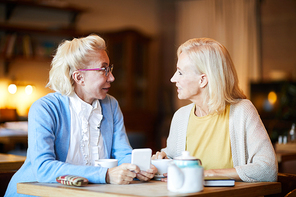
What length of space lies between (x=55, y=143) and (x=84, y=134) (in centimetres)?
16

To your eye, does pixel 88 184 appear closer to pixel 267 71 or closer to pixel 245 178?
pixel 245 178

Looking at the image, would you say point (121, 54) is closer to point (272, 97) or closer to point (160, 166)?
point (272, 97)

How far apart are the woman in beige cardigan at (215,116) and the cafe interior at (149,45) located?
3.95 meters

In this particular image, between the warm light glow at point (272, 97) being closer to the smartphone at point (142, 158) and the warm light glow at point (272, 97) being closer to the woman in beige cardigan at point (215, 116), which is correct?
the woman in beige cardigan at point (215, 116)

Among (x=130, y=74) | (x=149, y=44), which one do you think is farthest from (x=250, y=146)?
(x=149, y=44)

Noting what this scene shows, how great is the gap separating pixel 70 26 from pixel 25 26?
0.77 m

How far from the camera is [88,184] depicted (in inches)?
55.5

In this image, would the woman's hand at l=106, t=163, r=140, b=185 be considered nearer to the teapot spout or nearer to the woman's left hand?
the woman's left hand

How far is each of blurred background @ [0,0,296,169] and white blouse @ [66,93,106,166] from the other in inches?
149

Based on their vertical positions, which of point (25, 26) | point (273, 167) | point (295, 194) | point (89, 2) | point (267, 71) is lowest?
point (295, 194)

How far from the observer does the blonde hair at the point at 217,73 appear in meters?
1.73

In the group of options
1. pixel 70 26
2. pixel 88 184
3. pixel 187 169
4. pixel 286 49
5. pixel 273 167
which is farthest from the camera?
pixel 286 49

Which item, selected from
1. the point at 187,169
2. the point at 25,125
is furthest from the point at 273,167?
the point at 25,125

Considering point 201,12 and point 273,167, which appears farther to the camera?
point 201,12
